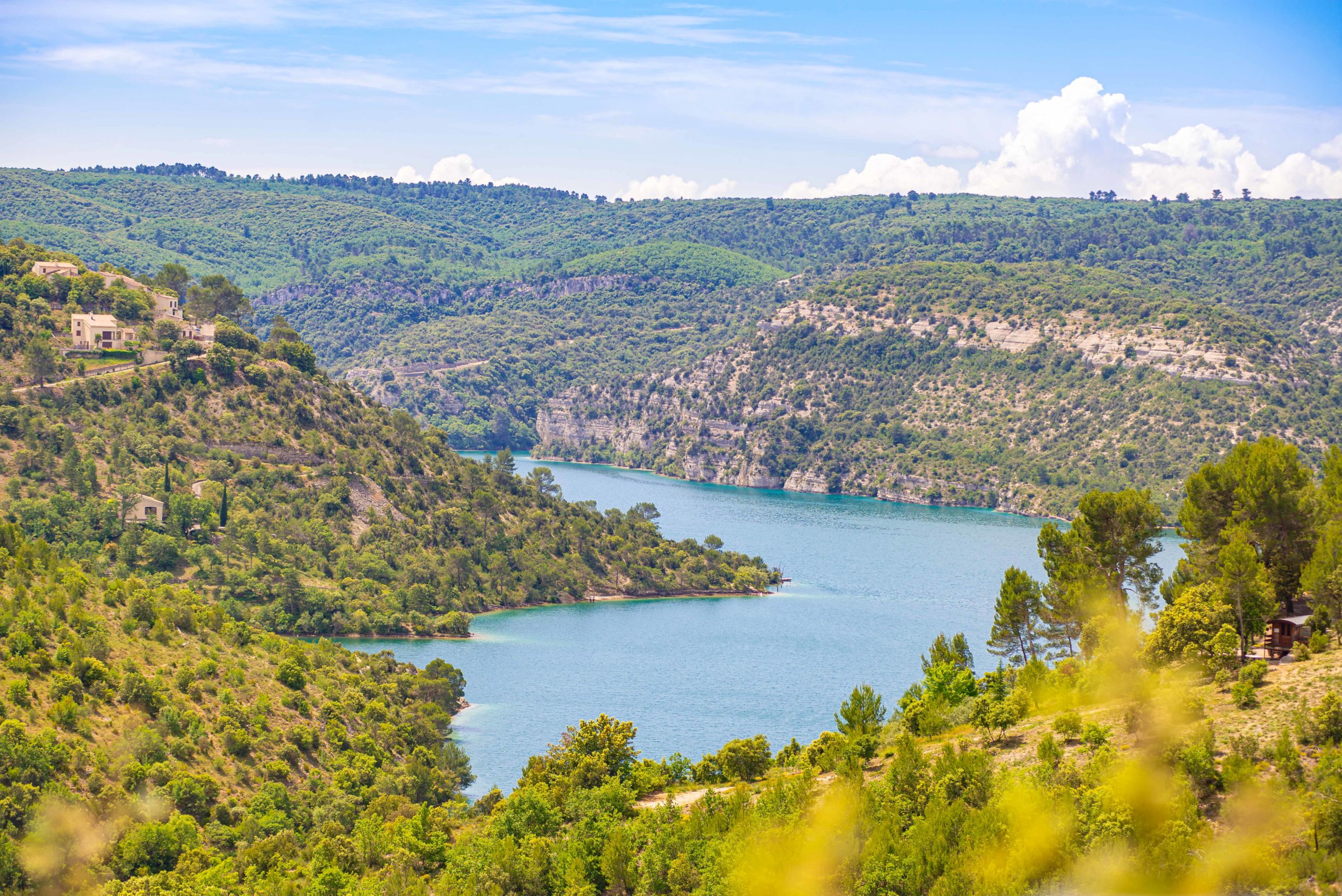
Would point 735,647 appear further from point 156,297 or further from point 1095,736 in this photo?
point 1095,736

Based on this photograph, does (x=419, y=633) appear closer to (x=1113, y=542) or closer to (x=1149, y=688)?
(x=1113, y=542)

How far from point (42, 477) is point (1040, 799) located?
7059 cm

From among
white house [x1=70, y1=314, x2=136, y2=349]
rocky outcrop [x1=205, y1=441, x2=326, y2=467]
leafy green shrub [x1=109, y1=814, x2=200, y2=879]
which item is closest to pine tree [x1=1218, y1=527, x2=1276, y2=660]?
leafy green shrub [x1=109, y1=814, x2=200, y2=879]

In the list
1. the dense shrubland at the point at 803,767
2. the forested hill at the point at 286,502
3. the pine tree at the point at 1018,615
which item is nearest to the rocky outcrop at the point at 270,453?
the forested hill at the point at 286,502

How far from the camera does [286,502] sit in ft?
304

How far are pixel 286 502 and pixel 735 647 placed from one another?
34842 millimetres

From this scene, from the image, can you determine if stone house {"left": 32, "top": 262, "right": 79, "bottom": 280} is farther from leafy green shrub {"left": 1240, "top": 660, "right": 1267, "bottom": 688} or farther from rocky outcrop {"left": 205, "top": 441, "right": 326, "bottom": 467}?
leafy green shrub {"left": 1240, "top": 660, "right": 1267, "bottom": 688}

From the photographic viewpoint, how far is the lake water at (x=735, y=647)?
2621 inches

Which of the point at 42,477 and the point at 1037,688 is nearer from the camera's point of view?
the point at 1037,688

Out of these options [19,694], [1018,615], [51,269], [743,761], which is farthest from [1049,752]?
[51,269]

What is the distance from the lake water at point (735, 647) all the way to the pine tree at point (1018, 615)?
52.1ft

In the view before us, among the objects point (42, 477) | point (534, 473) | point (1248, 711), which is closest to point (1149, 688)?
point (1248, 711)

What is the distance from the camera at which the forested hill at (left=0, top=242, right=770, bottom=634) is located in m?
79.3

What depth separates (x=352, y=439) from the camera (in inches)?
4092
